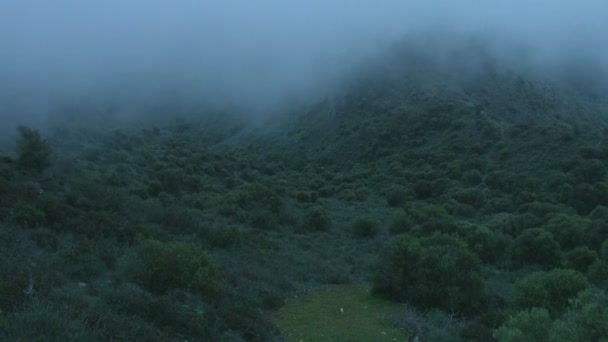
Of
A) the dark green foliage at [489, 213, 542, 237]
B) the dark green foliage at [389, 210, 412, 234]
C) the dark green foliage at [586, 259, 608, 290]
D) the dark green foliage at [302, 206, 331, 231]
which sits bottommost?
the dark green foliage at [489, 213, 542, 237]

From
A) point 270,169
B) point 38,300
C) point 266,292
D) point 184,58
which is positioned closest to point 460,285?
point 266,292

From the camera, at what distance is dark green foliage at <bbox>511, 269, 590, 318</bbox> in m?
10.2

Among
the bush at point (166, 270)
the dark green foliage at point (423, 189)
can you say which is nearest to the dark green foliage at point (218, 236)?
the bush at point (166, 270)

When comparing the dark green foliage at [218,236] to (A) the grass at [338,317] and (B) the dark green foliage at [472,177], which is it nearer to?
(A) the grass at [338,317]

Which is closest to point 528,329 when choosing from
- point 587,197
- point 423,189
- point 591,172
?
point 587,197

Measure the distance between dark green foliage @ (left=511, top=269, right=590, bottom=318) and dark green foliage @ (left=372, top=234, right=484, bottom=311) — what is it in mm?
1722

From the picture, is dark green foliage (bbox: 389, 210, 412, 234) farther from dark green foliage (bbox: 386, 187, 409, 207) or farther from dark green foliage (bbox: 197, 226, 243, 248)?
dark green foliage (bbox: 197, 226, 243, 248)

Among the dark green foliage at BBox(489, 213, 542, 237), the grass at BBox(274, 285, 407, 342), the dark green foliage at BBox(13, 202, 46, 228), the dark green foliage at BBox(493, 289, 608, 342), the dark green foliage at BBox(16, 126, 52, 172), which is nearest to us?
the dark green foliage at BBox(493, 289, 608, 342)

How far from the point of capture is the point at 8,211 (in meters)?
14.4

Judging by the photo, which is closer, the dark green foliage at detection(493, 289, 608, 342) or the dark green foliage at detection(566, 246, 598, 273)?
the dark green foliage at detection(493, 289, 608, 342)

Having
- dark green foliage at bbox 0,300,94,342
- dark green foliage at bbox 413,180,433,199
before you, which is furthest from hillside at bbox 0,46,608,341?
dark green foliage at bbox 413,180,433,199

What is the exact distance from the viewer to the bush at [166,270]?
10.0 meters

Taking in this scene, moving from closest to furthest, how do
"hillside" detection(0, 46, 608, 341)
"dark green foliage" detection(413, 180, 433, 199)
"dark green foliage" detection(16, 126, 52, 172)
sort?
"hillside" detection(0, 46, 608, 341) < "dark green foliage" detection(16, 126, 52, 172) < "dark green foliage" detection(413, 180, 433, 199)

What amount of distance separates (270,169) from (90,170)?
2010 cm
